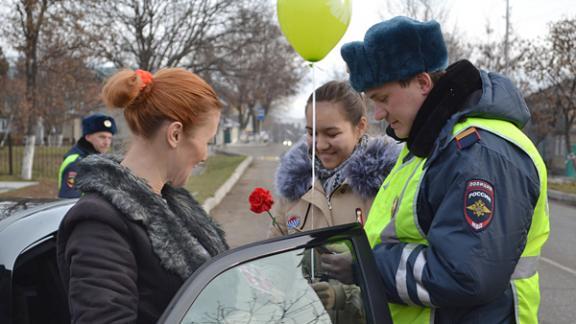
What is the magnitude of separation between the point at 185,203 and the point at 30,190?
1237cm

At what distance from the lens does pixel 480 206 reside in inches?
54.9

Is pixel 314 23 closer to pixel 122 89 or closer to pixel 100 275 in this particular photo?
pixel 122 89

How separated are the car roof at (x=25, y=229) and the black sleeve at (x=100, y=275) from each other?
71cm

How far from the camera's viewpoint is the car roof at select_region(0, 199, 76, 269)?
1.92 metres

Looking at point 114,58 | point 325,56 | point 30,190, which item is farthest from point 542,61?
point 325,56

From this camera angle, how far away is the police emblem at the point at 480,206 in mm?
1394

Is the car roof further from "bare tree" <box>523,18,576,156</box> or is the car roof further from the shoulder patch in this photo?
"bare tree" <box>523,18,576,156</box>

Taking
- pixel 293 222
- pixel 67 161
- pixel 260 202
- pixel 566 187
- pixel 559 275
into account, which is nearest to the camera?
pixel 260 202

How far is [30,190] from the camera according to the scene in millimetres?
12680

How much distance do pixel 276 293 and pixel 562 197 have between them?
14245mm

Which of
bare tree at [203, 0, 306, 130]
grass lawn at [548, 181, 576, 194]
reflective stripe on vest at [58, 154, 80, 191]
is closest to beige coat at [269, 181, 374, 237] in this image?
reflective stripe on vest at [58, 154, 80, 191]

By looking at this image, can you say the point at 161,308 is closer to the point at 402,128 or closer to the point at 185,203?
the point at 185,203

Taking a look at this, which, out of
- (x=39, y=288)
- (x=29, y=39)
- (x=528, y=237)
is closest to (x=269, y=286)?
(x=528, y=237)

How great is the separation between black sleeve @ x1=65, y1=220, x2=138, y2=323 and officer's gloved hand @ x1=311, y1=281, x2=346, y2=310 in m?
0.47
